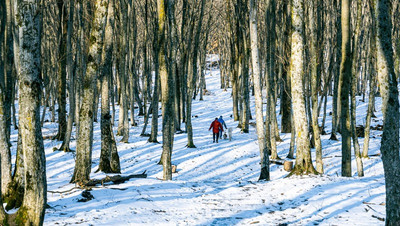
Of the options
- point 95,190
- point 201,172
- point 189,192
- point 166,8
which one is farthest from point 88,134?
point 201,172

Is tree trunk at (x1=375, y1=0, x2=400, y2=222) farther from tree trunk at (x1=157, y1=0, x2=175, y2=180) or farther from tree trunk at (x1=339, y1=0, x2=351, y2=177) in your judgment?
tree trunk at (x1=157, y1=0, x2=175, y2=180)

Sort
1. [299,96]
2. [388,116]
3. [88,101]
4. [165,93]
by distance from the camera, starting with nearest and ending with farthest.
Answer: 1. [388,116]
2. [88,101]
3. [299,96]
4. [165,93]

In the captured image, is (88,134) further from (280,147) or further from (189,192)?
(280,147)

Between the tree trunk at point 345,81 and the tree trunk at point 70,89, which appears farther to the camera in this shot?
the tree trunk at point 70,89

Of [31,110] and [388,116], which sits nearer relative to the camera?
[388,116]

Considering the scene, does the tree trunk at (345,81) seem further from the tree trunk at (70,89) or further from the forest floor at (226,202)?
the tree trunk at (70,89)

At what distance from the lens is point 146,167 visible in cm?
1450

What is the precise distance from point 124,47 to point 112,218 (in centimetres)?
1468

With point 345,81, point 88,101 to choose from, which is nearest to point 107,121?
point 88,101

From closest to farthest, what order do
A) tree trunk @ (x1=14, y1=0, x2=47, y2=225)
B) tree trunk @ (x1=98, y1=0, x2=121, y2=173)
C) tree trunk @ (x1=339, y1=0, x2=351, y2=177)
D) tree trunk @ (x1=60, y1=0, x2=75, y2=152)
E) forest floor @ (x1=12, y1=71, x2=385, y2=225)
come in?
tree trunk @ (x1=14, y1=0, x2=47, y2=225), forest floor @ (x1=12, y1=71, x2=385, y2=225), tree trunk @ (x1=339, y1=0, x2=351, y2=177), tree trunk @ (x1=98, y1=0, x2=121, y2=173), tree trunk @ (x1=60, y1=0, x2=75, y2=152)

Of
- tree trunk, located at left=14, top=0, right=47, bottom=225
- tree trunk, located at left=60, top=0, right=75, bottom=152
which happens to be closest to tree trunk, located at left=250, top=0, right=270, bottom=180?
tree trunk, located at left=14, top=0, right=47, bottom=225

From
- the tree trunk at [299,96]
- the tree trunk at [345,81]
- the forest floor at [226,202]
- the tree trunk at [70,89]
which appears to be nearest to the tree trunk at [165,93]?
the forest floor at [226,202]

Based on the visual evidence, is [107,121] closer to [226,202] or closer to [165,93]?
[165,93]

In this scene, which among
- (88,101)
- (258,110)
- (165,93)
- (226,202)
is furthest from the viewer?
(258,110)
